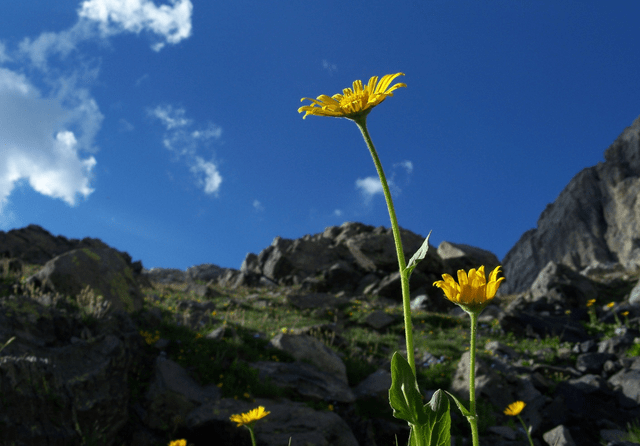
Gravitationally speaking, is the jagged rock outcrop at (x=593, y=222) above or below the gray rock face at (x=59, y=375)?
above

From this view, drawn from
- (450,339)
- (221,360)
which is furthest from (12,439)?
(450,339)

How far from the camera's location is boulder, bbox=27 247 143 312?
8305mm

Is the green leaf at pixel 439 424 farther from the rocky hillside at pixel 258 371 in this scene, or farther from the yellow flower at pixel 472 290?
the rocky hillside at pixel 258 371

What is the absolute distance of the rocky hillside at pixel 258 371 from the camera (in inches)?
188

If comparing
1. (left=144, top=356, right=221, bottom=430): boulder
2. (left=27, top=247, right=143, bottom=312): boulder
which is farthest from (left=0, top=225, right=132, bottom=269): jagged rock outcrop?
(left=144, top=356, right=221, bottom=430): boulder

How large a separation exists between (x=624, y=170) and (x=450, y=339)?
2160 inches

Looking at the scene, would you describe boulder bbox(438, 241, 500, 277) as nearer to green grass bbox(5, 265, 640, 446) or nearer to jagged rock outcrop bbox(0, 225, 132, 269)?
green grass bbox(5, 265, 640, 446)

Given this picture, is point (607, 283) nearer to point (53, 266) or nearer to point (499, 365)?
point (499, 365)

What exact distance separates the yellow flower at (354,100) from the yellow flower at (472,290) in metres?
0.74

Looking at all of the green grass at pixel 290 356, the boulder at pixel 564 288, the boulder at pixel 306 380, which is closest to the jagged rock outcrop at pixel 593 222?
the boulder at pixel 564 288

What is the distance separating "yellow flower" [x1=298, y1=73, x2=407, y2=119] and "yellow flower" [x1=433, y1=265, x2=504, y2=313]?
0.74m

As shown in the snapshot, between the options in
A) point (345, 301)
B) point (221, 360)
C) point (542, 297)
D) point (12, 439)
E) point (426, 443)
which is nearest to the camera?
point (426, 443)

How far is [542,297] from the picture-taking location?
14.9 metres

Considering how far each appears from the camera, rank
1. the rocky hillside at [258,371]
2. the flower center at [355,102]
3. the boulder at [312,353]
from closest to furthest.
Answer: the flower center at [355,102] < the rocky hillside at [258,371] < the boulder at [312,353]
